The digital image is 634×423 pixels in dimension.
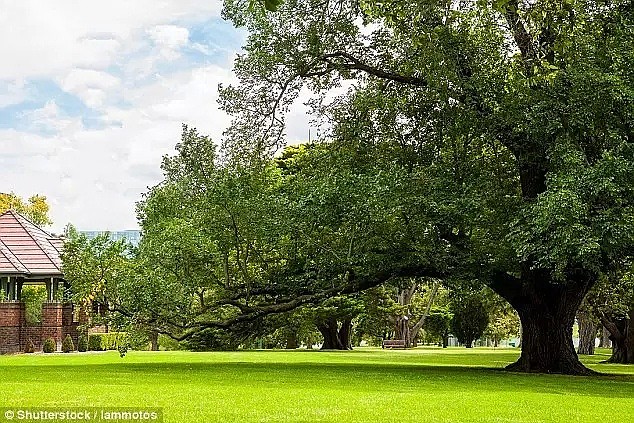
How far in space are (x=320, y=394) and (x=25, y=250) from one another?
25.3m

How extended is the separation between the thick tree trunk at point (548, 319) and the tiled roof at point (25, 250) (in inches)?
757

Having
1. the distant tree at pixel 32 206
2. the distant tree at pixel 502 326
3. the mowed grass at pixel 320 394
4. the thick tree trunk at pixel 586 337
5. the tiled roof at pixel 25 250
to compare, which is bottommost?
the mowed grass at pixel 320 394

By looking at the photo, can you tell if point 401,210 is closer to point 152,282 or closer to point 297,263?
point 297,263

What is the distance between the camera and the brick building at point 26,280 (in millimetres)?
33938

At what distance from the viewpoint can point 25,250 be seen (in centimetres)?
3669

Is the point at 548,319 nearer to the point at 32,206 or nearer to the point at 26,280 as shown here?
the point at 26,280

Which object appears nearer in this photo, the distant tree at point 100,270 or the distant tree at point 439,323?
the distant tree at point 100,270

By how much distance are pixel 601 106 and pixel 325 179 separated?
6331mm

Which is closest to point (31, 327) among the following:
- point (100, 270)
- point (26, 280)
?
point (26, 280)

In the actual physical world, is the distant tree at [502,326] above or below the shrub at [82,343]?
above

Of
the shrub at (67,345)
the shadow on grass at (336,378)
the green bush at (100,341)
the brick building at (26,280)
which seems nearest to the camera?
the shadow on grass at (336,378)

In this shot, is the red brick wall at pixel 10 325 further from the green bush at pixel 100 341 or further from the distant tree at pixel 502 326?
the distant tree at pixel 502 326

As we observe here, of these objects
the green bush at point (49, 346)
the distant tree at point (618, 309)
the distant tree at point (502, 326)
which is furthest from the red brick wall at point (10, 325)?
the distant tree at point (502, 326)

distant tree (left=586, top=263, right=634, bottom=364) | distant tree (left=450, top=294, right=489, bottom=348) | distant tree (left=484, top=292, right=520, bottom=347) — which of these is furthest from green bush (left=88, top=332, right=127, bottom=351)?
distant tree (left=484, top=292, right=520, bottom=347)
